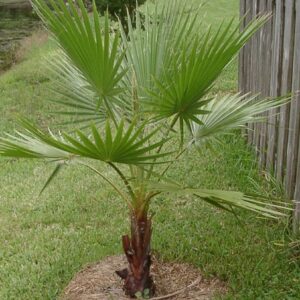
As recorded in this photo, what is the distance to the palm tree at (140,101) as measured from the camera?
250cm

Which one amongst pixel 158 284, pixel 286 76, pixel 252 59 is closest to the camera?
pixel 158 284

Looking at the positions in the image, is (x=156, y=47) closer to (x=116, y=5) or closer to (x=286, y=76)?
(x=286, y=76)

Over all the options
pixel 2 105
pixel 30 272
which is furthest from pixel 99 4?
pixel 30 272

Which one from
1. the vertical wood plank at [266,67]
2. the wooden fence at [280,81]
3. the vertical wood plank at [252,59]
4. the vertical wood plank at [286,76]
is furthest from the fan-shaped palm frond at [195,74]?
the vertical wood plank at [252,59]

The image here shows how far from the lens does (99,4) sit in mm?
8898

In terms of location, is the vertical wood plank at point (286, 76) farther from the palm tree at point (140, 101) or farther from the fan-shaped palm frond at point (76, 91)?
the fan-shaped palm frond at point (76, 91)

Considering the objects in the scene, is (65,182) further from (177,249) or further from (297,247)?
(297,247)

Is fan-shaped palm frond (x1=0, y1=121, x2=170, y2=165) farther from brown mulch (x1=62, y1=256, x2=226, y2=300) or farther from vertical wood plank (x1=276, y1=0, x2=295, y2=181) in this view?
vertical wood plank (x1=276, y1=0, x2=295, y2=181)

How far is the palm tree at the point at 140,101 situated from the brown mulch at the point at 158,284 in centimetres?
15

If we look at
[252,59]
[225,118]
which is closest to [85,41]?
[225,118]

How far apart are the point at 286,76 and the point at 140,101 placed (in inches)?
64.6

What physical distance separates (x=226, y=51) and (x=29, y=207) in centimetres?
295

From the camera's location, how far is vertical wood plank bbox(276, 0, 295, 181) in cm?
387

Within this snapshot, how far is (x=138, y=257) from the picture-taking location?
319 centimetres
